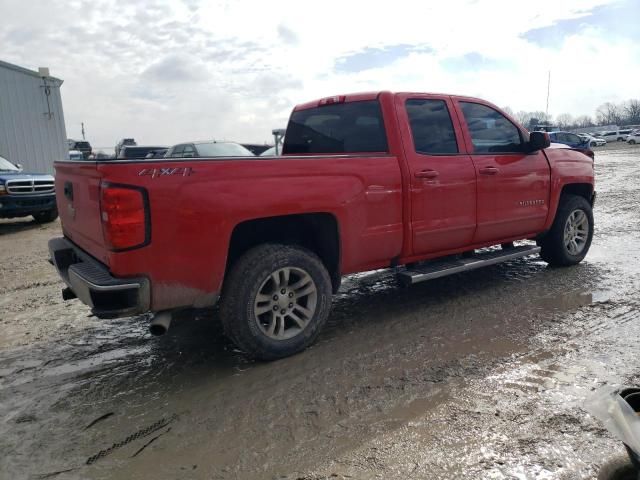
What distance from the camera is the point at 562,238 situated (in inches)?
221

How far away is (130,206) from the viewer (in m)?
2.87

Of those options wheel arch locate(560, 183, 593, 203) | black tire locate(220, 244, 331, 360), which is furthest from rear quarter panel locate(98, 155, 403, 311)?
wheel arch locate(560, 183, 593, 203)

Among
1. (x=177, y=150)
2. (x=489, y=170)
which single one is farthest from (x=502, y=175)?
(x=177, y=150)

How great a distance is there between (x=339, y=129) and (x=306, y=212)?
143 centimetres

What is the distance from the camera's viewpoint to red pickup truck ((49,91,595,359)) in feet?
9.75

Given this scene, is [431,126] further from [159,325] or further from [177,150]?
[177,150]

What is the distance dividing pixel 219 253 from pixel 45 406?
4.75 ft

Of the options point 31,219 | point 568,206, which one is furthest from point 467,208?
point 31,219

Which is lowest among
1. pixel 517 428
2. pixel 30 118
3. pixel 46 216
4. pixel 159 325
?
pixel 517 428

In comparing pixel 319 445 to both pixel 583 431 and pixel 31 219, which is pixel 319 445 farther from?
pixel 31 219

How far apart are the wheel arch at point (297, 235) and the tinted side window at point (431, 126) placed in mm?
1159

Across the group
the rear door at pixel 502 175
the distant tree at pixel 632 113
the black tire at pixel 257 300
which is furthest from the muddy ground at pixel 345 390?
the distant tree at pixel 632 113

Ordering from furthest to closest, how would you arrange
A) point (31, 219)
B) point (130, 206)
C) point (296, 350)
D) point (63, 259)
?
point (31, 219) < point (63, 259) < point (296, 350) < point (130, 206)

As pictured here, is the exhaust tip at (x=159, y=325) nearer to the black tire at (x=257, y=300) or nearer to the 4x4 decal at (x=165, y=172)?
the black tire at (x=257, y=300)
